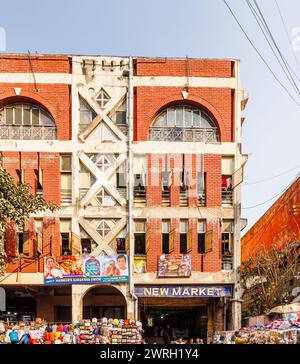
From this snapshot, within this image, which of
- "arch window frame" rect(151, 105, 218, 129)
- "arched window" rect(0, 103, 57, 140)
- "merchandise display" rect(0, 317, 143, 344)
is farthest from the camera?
"arch window frame" rect(151, 105, 218, 129)

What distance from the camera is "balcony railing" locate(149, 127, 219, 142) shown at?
30750 mm

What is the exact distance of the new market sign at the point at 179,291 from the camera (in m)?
29.4

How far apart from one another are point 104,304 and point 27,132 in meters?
10.6

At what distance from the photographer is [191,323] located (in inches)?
1399

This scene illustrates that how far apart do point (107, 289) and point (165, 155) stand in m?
8.30

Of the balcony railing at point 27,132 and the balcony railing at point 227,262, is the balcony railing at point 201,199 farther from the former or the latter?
the balcony railing at point 27,132

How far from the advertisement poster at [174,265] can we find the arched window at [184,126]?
627 centimetres

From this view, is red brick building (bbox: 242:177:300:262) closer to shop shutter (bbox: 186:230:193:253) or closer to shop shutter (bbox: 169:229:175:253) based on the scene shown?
shop shutter (bbox: 186:230:193:253)

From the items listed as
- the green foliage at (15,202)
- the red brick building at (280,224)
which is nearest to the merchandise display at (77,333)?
the green foliage at (15,202)

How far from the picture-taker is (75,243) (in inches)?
1155

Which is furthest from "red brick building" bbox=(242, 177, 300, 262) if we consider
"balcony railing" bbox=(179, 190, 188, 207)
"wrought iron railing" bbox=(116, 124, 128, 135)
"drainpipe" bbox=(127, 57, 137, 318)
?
"wrought iron railing" bbox=(116, 124, 128, 135)

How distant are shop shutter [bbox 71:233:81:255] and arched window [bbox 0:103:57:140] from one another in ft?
17.9

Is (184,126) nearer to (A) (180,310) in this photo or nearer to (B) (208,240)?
(B) (208,240)
